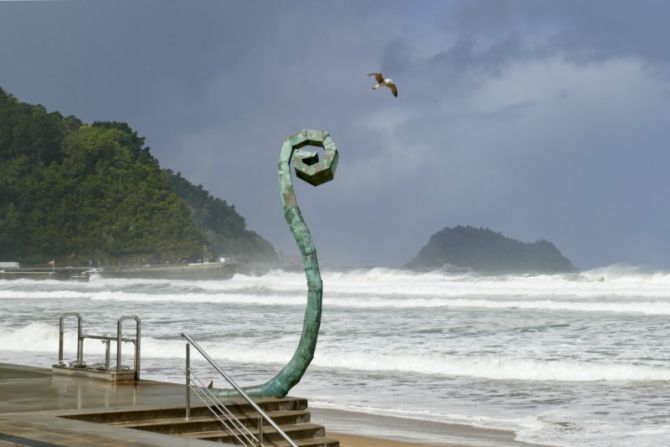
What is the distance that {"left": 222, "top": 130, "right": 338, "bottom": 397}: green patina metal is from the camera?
11453 millimetres

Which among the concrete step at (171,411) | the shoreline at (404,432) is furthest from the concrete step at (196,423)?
the shoreline at (404,432)

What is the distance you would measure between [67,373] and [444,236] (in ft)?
573

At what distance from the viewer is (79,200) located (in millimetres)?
124688

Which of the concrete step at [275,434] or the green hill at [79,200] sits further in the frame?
the green hill at [79,200]

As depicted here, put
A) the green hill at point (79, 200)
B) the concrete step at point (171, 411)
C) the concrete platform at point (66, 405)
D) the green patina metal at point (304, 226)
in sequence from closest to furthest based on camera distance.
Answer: the concrete platform at point (66, 405)
the concrete step at point (171, 411)
the green patina metal at point (304, 226)
the green hill at point (79, 200)

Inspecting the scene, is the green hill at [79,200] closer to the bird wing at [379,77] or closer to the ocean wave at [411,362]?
the ocean wave at [411,362]

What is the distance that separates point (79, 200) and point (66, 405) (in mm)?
116475

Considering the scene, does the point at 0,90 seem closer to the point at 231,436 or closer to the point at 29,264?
the point at 29,264

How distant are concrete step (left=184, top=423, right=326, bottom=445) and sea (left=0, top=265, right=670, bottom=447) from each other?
11.2 ft

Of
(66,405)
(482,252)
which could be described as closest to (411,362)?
(66,405)

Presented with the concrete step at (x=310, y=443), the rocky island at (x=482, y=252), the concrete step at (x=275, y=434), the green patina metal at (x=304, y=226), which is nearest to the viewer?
the concrete step at (x=275, y=434)

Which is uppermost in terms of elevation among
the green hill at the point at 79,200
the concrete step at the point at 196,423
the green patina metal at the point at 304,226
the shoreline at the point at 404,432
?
the green hill at the point at 79,200

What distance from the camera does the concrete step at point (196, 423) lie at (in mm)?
10484

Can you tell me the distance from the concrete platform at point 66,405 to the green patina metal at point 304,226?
3.77 feet
